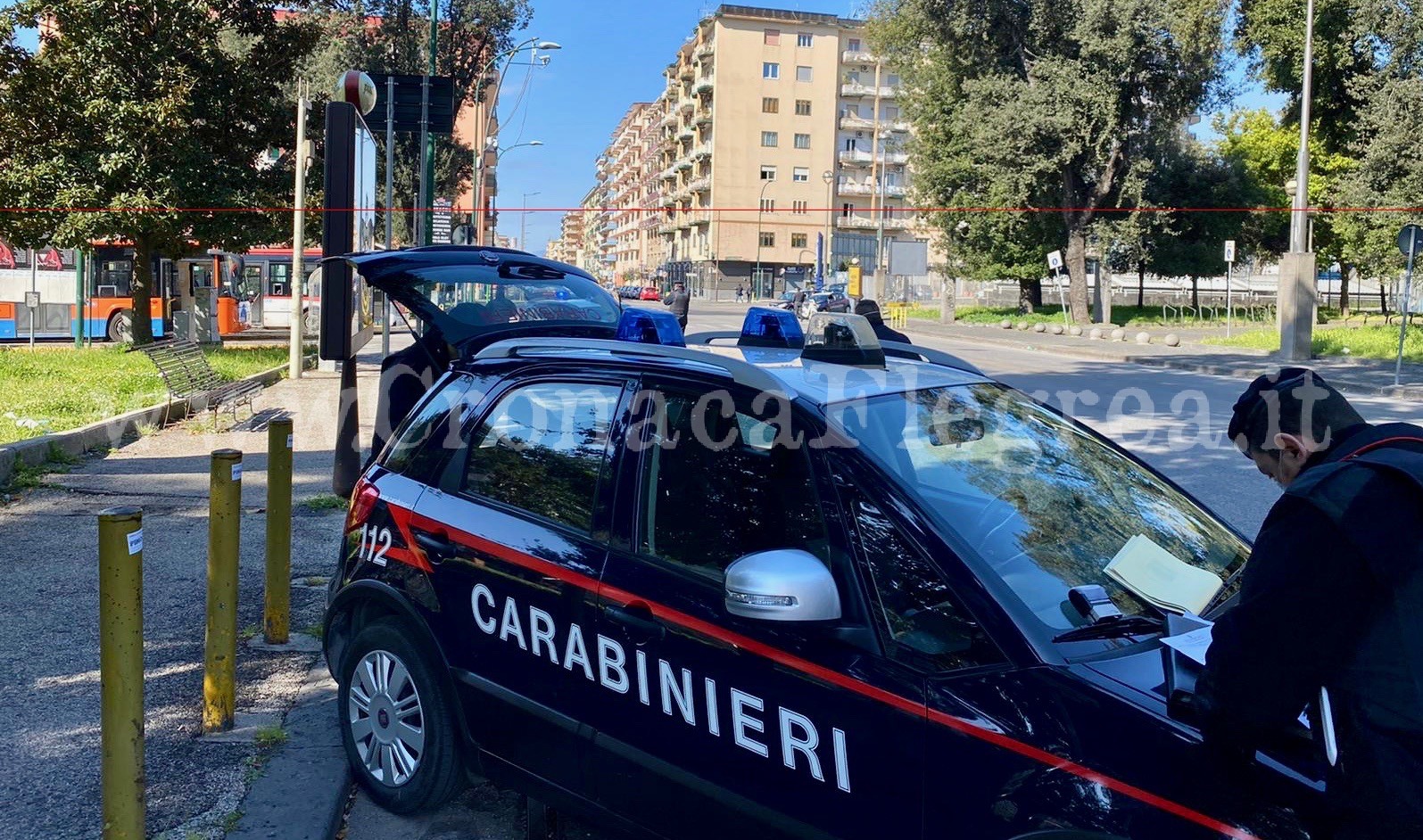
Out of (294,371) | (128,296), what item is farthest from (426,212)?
(128,296)

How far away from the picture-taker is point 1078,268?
38.8 metres

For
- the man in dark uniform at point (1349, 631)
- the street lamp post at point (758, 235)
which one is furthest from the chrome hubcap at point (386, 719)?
the street lamp post at point (758, 235)

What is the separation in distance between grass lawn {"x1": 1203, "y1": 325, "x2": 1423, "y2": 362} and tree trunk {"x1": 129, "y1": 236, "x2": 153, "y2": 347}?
77.2 ft

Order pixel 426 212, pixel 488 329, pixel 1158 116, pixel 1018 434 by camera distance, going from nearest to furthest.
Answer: pixel 1018 434, pixel 488 329, pixel 426 212, pixel 1158 116

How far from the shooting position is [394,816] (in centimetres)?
392

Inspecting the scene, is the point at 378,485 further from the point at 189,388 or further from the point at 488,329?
the point at 189,388

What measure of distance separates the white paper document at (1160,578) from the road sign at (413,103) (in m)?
16.7

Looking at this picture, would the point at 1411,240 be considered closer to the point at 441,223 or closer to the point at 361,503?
the point at 441,223

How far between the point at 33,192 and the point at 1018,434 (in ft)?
63.2

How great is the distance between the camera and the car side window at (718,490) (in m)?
3.00

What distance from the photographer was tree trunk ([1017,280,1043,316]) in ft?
156

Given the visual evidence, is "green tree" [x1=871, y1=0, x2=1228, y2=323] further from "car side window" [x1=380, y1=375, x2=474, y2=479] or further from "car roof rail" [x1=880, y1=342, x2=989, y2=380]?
"car side window" [x1=380, y1=375, x2=474, y2=479]

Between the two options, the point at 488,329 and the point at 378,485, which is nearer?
the point at 378,485

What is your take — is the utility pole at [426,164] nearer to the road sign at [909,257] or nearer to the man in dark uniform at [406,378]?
the man in dark uniform at [406,378]
